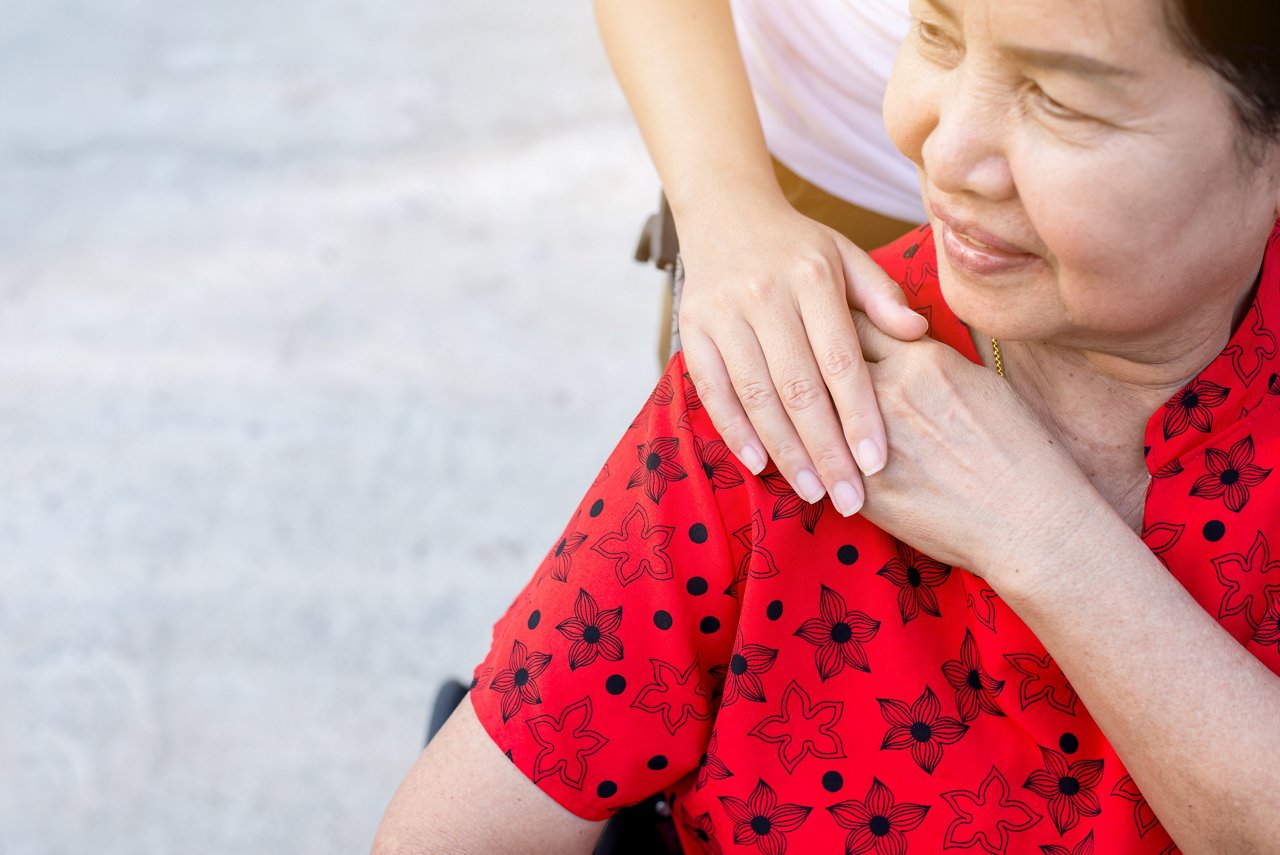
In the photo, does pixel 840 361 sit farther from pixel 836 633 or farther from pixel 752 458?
pixel 836 633

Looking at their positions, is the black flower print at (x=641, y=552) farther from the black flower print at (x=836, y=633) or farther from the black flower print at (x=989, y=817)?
the black flower print at (x=989, y=817)

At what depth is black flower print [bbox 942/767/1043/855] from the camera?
1027 mm

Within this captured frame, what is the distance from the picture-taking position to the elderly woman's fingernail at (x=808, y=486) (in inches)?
39.7

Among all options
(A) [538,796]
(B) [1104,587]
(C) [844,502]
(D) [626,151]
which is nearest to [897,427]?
(C) [844,502]

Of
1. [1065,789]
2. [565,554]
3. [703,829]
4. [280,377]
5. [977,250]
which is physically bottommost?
[280,377]

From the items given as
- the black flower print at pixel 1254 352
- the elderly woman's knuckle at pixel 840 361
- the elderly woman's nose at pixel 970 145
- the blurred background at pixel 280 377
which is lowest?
the blurred background at pixel 280 377

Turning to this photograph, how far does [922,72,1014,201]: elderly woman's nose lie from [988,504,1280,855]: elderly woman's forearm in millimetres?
272

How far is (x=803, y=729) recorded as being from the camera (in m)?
1.05

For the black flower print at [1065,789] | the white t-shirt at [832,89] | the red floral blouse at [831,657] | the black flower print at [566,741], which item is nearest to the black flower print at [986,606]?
the red floral blouse at [831,657]

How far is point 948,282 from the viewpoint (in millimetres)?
958

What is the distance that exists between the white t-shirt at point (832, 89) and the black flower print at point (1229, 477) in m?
0.58

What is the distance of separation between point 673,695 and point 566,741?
0.31ft

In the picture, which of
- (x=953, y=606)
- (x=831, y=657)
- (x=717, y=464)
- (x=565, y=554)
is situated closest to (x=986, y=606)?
(x=953, y=606)

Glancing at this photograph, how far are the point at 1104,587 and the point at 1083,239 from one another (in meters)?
0.26
